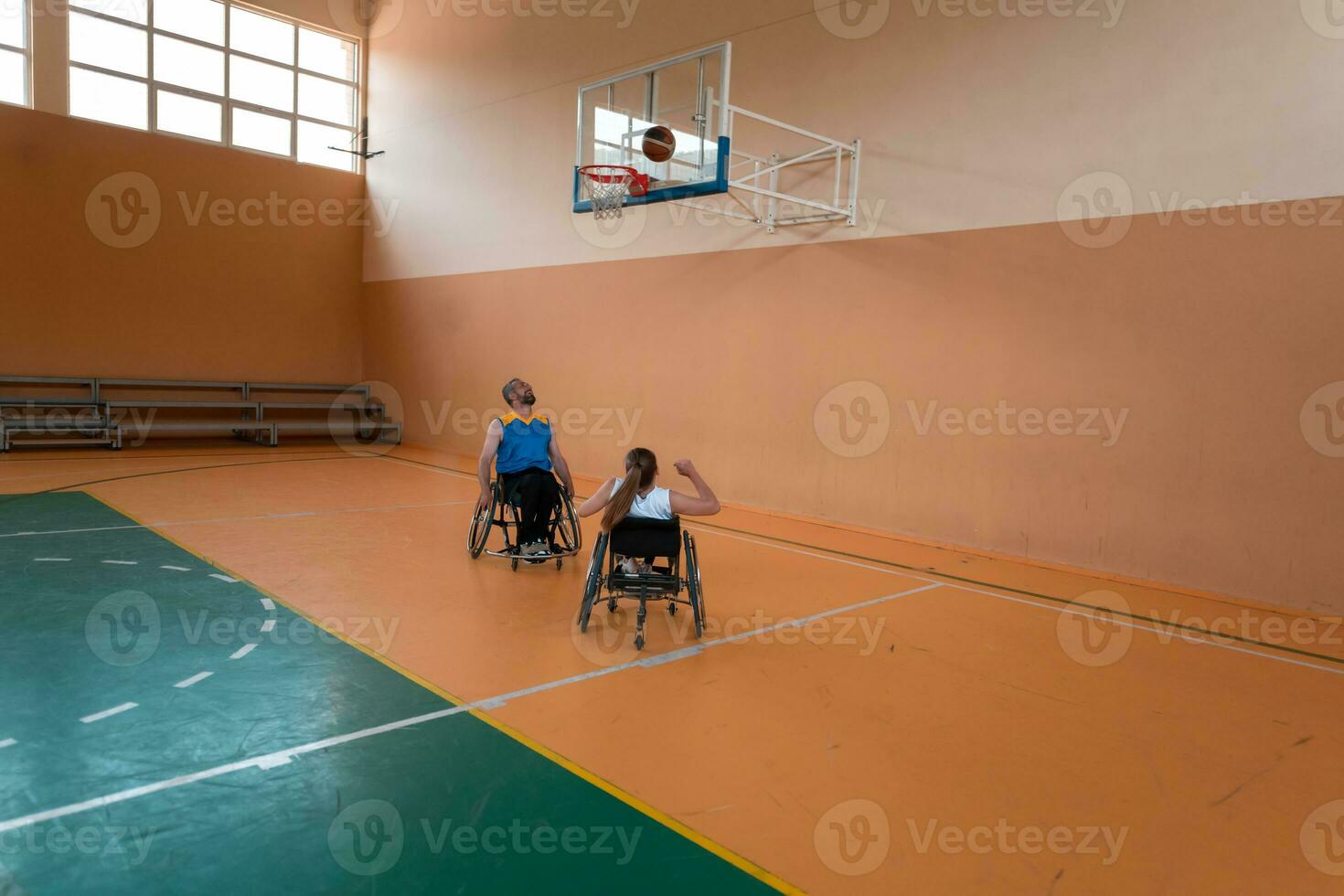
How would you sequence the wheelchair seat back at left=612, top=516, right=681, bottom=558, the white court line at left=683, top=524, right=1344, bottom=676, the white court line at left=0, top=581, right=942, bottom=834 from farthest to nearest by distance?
the white court line at left=683, top=524, right=1344, bottom=676, the wheelchair seat back at left=612, top=516, right=681, bottom=558, the white court line at left=0, top=581, right=942, bottom=834

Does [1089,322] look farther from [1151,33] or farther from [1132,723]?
[1132,723]

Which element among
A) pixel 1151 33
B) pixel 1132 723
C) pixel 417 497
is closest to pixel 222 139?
pixel 417 497

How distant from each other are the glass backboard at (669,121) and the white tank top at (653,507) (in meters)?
2.63

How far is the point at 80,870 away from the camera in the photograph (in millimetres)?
2006

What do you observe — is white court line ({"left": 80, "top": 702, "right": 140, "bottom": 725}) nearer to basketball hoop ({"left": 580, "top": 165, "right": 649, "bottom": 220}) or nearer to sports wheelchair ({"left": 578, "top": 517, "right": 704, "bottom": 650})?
sports wheelchair ({"left": 578, "top": 517, "right": 704, "bottom": 650})

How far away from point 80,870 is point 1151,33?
6.38 meters

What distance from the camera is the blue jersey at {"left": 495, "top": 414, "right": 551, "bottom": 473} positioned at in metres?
4.95

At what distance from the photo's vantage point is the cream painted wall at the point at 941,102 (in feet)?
16.0

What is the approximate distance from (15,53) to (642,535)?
10043 mm

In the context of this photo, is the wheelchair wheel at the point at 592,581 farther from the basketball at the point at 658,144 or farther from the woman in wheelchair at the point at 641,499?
the basketball at the point at 658,144

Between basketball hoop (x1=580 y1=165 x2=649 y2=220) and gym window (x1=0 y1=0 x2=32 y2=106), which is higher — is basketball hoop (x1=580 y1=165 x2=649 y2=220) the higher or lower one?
the lower one

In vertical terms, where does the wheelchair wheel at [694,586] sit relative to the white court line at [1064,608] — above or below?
above

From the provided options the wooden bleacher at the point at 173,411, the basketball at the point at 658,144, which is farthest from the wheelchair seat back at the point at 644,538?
the wooden bleacher at the point at 173,411

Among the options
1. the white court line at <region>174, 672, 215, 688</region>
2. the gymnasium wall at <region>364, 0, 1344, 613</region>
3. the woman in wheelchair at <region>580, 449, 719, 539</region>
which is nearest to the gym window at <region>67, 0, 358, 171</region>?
the gymnasium wall at <region>364, 0, 1344, 613</region>
